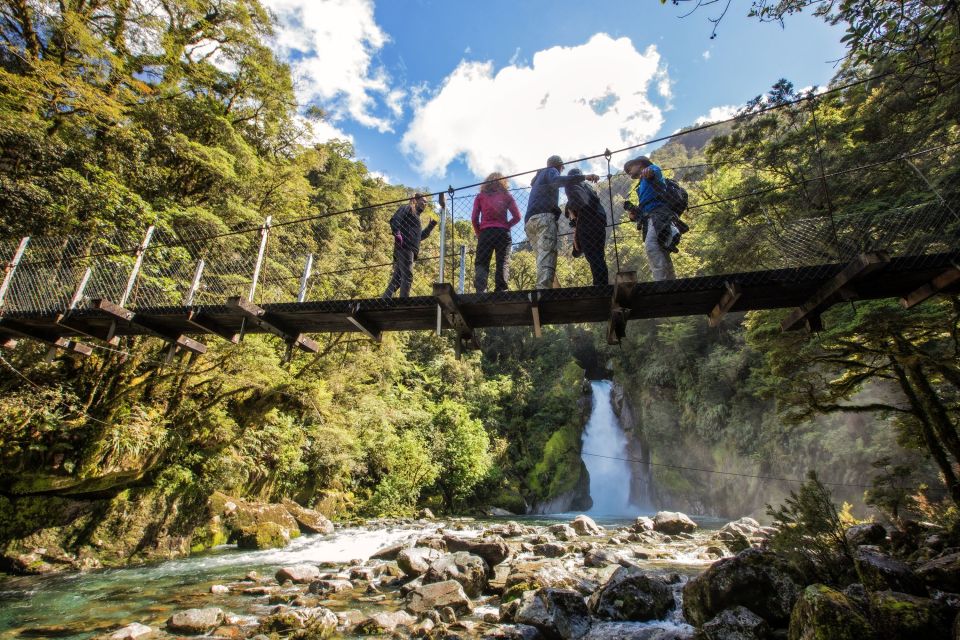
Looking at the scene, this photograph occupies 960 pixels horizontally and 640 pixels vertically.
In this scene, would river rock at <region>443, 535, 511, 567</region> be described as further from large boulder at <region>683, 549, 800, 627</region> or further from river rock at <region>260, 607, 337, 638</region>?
large boulder at <region>683, 549, 800, 627</region>

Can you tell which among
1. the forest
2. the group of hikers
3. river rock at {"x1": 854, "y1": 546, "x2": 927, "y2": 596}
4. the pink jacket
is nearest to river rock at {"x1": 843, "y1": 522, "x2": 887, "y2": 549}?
the forest

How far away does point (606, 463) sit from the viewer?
87.4 feet

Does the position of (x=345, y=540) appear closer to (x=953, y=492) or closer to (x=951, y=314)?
(x=953, y=492)

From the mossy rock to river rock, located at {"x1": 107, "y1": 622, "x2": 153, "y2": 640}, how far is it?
5305mm

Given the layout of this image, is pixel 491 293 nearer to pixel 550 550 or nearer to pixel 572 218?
pixel 572 218

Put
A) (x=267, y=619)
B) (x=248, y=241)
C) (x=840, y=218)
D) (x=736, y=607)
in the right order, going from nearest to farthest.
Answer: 1. (x=736, y=607)
2. (x=267, y=619)
3. (x=840, y=218)
4. (x=248, y=241)

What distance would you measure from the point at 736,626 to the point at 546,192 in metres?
4.93

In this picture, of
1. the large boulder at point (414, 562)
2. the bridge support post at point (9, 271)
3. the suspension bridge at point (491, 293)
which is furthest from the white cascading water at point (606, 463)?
the bridge support post at point (9, 271)

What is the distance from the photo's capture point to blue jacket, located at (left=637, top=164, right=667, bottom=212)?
4.98m

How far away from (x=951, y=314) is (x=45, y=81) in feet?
52.7

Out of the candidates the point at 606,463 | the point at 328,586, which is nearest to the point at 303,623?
the point at 328,586

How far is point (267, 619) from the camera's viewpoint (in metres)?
5.33

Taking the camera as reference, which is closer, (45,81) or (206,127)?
(45,81)

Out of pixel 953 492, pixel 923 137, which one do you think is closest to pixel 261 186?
pixel 923 137
